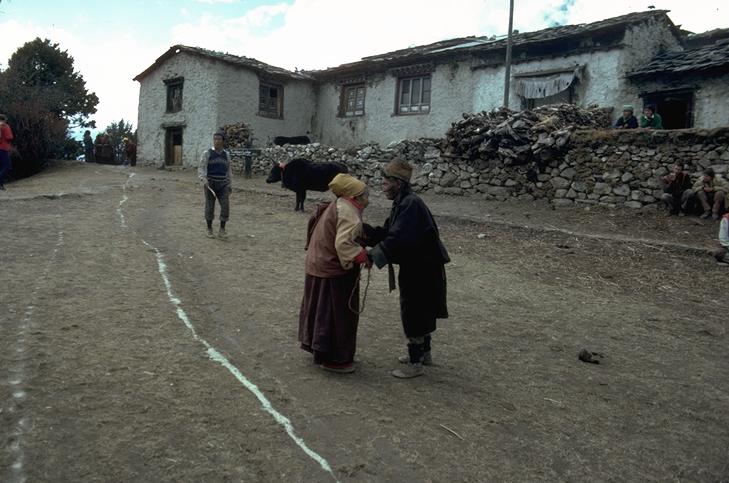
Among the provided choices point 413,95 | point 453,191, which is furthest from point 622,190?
point 413,95

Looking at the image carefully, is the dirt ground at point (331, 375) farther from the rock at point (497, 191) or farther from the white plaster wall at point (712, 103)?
the white plaster wall at point (712, 103)

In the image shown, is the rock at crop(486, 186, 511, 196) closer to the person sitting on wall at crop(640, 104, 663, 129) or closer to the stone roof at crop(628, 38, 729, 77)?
the person sitting on wall at crop(640, 104, 663, 129)

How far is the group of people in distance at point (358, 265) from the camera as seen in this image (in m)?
4.04

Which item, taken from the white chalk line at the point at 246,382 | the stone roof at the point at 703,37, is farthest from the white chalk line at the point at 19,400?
the stone roof at the point at 703,37

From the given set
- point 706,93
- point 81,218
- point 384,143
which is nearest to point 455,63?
point 384,143

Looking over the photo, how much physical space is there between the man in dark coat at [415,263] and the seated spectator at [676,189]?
891cm

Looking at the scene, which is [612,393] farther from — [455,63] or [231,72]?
[231,72]

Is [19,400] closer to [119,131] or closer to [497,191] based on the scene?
[497,191]

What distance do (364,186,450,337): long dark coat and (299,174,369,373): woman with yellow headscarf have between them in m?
0.24

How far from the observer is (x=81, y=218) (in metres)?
9.95

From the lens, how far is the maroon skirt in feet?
13.5

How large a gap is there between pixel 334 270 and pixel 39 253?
4835mm

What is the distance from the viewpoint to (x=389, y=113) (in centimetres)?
2248

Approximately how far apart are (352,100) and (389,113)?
97.5 inches
